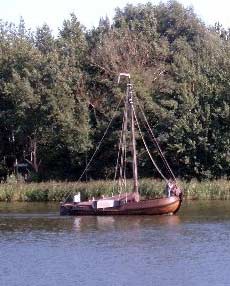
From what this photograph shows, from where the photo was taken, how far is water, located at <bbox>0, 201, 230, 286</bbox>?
3653cm

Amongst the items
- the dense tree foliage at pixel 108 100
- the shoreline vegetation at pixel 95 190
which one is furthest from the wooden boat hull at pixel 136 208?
the dense tree foliage at pixel 108 100

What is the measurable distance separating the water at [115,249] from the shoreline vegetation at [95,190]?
7069mm

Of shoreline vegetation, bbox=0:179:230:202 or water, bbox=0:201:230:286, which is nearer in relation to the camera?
water, bbox=0:201:230:286

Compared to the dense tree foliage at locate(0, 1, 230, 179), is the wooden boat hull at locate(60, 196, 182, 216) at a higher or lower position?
lower

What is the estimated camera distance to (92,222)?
190ft

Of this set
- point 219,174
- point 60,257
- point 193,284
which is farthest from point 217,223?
point 219,174

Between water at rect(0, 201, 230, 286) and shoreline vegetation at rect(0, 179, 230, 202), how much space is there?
7069mm

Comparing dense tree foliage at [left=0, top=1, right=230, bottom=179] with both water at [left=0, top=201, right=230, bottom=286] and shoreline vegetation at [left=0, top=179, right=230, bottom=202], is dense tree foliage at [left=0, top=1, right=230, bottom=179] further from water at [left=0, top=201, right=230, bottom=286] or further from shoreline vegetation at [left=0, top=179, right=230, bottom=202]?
water at [left=0, top=201, right=230, bottom=286]

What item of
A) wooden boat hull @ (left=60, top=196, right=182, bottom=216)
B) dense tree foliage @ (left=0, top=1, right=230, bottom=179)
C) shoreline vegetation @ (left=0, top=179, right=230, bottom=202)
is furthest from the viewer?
dense tree foliage @ (left=0, top=1, right=230, bottom=179)

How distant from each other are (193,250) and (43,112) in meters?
42.1

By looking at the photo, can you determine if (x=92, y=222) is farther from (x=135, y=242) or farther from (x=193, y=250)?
(x=193, y=250)

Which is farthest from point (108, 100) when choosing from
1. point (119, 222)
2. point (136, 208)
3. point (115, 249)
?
point (115, 249)

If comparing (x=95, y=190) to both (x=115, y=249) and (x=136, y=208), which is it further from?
(x=115, y=249)

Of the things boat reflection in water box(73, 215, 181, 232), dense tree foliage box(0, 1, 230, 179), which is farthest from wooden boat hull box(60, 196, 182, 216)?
dense tree foliage box(0, 1, 230, 179)
